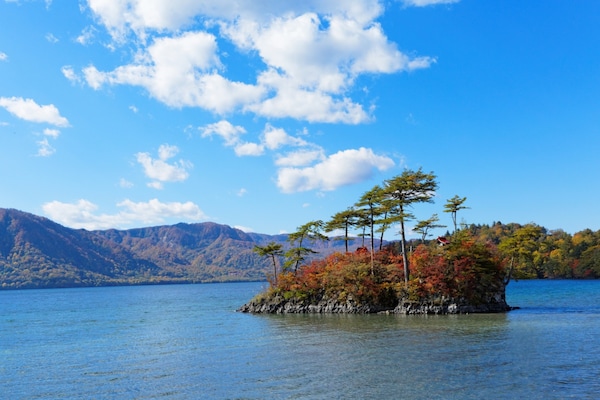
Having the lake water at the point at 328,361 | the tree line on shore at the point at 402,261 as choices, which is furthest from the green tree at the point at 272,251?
the lake water at the point at 328,361

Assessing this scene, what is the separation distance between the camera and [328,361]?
88.2ft

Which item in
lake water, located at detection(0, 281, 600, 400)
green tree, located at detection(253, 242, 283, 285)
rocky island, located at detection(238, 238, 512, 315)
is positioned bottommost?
lake water, located at detection(0, 281, 600, 400)

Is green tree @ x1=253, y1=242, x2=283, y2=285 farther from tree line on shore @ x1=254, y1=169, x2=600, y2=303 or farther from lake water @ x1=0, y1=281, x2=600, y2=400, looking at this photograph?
lake water @ x1=0, y1=281, x2=600, y2=400

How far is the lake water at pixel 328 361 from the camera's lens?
20391 millimetres

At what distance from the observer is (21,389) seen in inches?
944

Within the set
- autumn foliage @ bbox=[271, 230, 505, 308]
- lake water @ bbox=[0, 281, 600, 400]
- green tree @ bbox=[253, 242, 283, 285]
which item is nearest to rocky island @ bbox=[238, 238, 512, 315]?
autumn foliage @ bbox=[271, 230, 505, 308]

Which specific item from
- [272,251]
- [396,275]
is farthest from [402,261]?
[272,251]

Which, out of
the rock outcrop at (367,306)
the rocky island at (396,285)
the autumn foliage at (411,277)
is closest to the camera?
the rock outcrop at (367,306)

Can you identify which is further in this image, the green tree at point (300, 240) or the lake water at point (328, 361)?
the green tree at point (300, 240)

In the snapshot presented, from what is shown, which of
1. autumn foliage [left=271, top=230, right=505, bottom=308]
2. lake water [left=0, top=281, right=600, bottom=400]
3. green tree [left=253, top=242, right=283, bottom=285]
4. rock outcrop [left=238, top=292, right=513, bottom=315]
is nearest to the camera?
lake water [left=0, top=281, right=600, bottom=400]

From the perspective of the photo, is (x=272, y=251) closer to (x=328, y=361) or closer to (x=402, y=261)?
(x=402, y=261)

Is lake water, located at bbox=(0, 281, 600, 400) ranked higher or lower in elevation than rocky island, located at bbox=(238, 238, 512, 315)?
lower

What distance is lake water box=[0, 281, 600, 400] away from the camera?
2039 centimetres

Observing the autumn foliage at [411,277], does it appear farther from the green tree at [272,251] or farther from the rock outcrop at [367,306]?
the green tree at [272,251]
